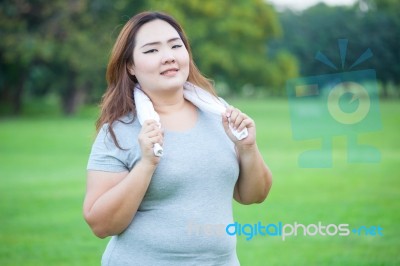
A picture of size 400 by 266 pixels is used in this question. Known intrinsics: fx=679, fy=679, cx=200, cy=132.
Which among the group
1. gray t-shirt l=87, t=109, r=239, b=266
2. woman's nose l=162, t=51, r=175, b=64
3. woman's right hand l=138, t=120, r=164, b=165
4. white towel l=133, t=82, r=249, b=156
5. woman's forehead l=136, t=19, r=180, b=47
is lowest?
gray t-shirt l=87, t=109, r=239, b=266

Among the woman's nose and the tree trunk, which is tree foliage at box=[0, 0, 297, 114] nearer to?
the tree trunk

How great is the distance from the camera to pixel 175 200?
212 centimetres

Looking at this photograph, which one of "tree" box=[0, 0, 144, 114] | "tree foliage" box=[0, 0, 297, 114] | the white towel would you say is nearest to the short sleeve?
the white towel

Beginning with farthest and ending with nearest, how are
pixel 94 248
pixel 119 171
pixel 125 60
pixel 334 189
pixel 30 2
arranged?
pixel 30 2, pixel 334 189, pixel 94 248, pixel 125 60, pixel 119 171

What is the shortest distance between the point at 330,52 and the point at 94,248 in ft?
9.77

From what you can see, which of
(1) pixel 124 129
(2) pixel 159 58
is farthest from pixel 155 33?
(1) pixel 124 129

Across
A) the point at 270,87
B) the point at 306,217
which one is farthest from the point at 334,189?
the point at 270,87

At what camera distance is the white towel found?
209 cm

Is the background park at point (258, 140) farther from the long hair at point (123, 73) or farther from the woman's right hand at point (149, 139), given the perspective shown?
the woman's right hand at point (149, 139)

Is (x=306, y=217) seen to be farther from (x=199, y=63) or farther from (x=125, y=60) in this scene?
(x=199, y=63)

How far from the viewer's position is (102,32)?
2892 cm

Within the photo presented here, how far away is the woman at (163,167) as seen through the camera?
2090 millimetres

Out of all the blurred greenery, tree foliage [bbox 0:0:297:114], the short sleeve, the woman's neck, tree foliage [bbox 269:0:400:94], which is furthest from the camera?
tree foliage [bbox 0:0:297:114]

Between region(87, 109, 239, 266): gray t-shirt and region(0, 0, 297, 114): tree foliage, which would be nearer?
region(87, 109, 239, 266): gray t-shirt
